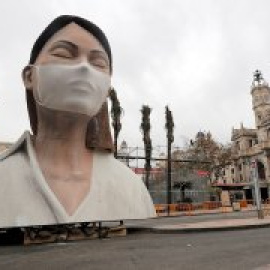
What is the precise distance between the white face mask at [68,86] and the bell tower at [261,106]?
48755mm

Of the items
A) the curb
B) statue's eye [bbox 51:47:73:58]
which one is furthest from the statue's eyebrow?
the curb

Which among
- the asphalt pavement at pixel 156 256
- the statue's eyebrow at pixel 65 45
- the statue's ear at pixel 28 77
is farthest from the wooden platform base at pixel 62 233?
the statue's eyebrow at pixel 65 45

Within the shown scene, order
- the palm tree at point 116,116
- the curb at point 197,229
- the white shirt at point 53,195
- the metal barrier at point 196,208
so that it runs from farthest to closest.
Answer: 1. the palm tree at point 116,116
2. the metal barrier at point 196,208
3. the curb at point 197,229
4. the white shirt at point 53,195

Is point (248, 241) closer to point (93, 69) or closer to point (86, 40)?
point (93, 69)

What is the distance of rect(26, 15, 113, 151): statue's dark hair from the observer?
14414 millimetres

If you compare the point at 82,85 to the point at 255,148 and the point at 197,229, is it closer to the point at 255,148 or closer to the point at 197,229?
the point at 197,229

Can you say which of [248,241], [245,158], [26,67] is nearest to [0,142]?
[245,158]

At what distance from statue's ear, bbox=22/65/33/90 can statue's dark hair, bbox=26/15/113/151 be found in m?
0.21

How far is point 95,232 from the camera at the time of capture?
1424 centimetres

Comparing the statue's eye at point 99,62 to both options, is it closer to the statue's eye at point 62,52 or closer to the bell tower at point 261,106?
the statue's eye at point 62,52

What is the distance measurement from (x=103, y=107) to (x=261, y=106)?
48232 millimetres

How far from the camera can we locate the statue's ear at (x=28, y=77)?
49.2ft

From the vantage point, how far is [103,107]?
54.1 ft

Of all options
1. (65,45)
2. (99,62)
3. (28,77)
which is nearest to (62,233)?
(28,77)
